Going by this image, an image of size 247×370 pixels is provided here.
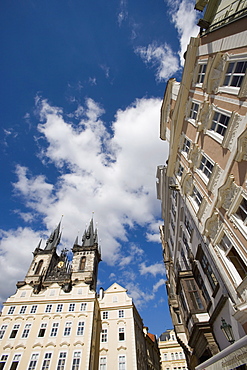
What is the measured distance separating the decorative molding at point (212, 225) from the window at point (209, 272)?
2.65m

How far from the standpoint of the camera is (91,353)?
961 inches

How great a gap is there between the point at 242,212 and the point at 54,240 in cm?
7589

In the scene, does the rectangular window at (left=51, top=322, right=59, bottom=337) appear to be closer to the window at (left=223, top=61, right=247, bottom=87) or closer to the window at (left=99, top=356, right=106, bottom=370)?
the window at (left=99, top=356, right=106, bottom=370)

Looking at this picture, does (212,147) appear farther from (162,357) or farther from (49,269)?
(49,269)

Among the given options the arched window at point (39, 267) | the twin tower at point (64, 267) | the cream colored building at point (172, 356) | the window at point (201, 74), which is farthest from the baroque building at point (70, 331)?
the arched window at point (39, 267)

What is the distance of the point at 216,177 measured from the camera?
1146 cm

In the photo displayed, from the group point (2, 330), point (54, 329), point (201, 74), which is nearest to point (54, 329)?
point (54, 329)

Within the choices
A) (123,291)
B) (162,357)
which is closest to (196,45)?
(123,291)

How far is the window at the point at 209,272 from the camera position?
1255cm

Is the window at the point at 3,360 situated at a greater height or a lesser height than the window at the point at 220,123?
lesser

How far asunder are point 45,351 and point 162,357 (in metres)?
34.9

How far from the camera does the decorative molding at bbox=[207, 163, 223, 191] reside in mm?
11234

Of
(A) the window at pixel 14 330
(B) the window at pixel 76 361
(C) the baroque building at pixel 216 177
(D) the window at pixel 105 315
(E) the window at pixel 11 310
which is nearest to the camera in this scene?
(C) the baroque building at pixel 216 177

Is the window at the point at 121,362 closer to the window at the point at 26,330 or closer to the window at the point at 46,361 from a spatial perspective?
the window at the point at 46,361
